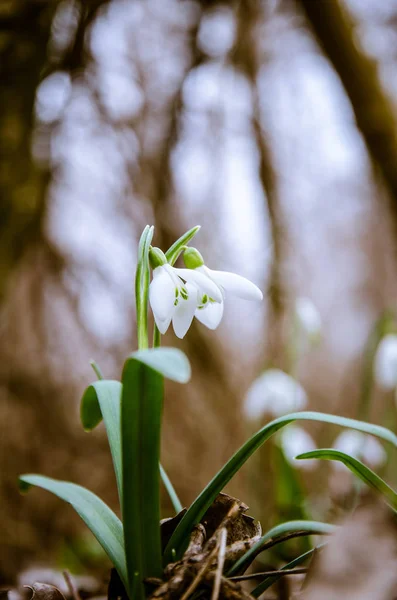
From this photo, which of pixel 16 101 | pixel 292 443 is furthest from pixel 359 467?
pixel 16 101

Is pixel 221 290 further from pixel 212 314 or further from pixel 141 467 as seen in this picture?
pixel 141 467

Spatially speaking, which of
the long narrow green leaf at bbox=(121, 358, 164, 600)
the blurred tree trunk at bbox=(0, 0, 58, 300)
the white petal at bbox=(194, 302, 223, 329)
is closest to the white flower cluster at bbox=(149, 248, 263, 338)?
the white petal at bbox=(194, 302, 223, 329)

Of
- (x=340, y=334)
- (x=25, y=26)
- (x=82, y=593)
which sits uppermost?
(x=25, y=26)

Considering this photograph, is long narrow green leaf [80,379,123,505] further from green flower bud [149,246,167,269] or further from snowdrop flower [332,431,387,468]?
snowdrop flower [332,431,387,468]

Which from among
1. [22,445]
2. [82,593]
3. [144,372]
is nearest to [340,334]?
[22,445]

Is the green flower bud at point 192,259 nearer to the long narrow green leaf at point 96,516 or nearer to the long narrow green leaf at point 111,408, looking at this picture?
the long narrow green leaf at point 111,408

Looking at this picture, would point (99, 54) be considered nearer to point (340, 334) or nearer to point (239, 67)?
point (239, 67)
